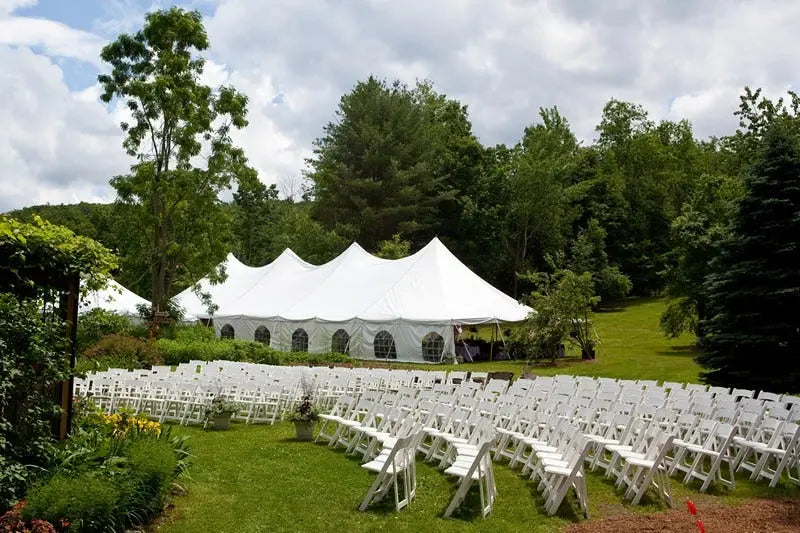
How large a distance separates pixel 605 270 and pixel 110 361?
116ft

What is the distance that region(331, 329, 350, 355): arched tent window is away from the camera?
29.5 metres

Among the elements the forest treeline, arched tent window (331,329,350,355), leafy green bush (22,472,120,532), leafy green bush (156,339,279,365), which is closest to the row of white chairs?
leafy green bush (22,472,120,532)

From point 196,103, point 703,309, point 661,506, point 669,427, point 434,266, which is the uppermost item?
point 196,103

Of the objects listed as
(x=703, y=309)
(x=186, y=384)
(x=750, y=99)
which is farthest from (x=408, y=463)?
(x=750, y=99)

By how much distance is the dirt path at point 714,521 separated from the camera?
6875 mm

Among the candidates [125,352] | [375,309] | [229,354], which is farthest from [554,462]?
[375,309]

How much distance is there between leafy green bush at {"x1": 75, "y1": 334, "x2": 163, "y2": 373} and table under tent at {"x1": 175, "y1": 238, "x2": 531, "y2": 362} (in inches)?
319

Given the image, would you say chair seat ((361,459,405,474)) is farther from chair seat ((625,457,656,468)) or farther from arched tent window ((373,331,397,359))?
arched tent window ((373,331,397,359))

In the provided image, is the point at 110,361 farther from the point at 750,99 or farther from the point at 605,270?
the point at 605,270

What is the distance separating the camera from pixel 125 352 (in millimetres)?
21969

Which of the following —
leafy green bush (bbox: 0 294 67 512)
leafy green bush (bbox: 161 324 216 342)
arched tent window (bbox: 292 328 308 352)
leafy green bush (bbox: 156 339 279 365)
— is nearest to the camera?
leafy green bush (bbox: 0 294 67 512)

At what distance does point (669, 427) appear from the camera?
32.7 ft

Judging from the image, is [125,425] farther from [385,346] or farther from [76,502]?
[385,346]

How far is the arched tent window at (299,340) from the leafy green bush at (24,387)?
950 inches
